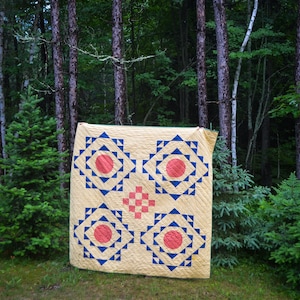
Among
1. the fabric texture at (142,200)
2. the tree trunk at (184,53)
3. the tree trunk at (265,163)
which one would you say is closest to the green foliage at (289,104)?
the tree trunk at (265,163)

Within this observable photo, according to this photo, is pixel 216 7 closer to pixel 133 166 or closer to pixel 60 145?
pixel 60 145

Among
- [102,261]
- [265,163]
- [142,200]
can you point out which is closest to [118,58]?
[142,200]

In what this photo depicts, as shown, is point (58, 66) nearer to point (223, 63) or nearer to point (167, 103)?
point (223, 63)

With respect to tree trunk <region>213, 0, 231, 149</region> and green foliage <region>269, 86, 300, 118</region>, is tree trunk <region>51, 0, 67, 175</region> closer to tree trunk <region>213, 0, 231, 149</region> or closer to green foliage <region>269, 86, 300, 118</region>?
tree trunk <region>213, 0, 231, 149</region>

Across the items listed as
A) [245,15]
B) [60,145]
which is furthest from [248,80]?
[60,145]

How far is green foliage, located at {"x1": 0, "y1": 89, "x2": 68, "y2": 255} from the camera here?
4.62 m

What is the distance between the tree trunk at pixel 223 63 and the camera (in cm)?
853

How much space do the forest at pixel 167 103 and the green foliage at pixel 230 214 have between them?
0.05 feet

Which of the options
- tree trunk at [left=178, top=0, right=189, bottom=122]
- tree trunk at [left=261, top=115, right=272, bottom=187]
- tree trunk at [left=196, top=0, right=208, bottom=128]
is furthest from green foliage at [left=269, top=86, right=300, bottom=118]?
tree trunk at [left=178, top=0, right=189, bottom=122]

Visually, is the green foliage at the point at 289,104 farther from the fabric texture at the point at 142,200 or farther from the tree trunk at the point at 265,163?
the fabric texture at the point at 142,200

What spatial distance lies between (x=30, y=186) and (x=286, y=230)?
3359 millimetres

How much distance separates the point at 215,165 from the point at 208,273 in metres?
1.49

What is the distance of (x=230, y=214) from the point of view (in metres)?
4.87

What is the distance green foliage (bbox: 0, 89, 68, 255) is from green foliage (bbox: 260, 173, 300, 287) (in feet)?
9.02
